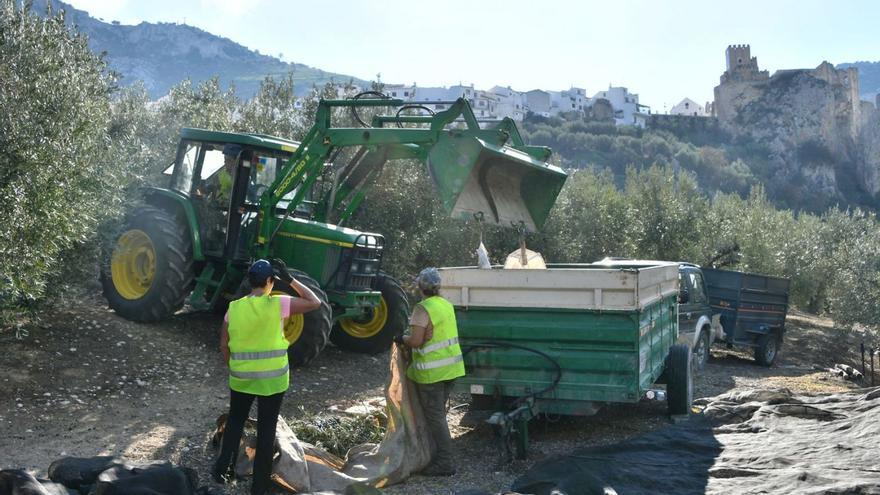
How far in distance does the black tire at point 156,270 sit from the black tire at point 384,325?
2.16 metres

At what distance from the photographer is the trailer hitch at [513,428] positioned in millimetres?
6297

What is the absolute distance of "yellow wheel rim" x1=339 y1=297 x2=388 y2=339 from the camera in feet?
35.5

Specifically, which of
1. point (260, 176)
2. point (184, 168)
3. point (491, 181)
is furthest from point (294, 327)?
point (184, 168)

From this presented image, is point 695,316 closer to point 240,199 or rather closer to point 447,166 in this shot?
point 447,166

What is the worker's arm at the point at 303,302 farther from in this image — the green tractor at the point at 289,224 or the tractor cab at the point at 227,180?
the tractor cab at the point at 227,180

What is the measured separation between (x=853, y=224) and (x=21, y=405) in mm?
30934

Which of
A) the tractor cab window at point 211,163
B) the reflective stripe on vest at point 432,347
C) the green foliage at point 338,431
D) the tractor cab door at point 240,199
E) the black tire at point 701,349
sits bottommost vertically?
the black tire at point 701,349

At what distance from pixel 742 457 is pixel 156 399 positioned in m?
5.80

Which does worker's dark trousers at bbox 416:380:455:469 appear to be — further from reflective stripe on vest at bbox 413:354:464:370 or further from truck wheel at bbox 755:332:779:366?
truck wheel at bbox 755:332:779:366

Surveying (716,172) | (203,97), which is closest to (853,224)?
(203,97)

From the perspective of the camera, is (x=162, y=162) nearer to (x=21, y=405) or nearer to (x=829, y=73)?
(x=21, y=405)

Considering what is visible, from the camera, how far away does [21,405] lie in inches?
292

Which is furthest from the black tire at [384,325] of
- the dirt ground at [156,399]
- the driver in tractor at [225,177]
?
the driver in tractor at [225,177]

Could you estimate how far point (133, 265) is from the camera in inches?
406
